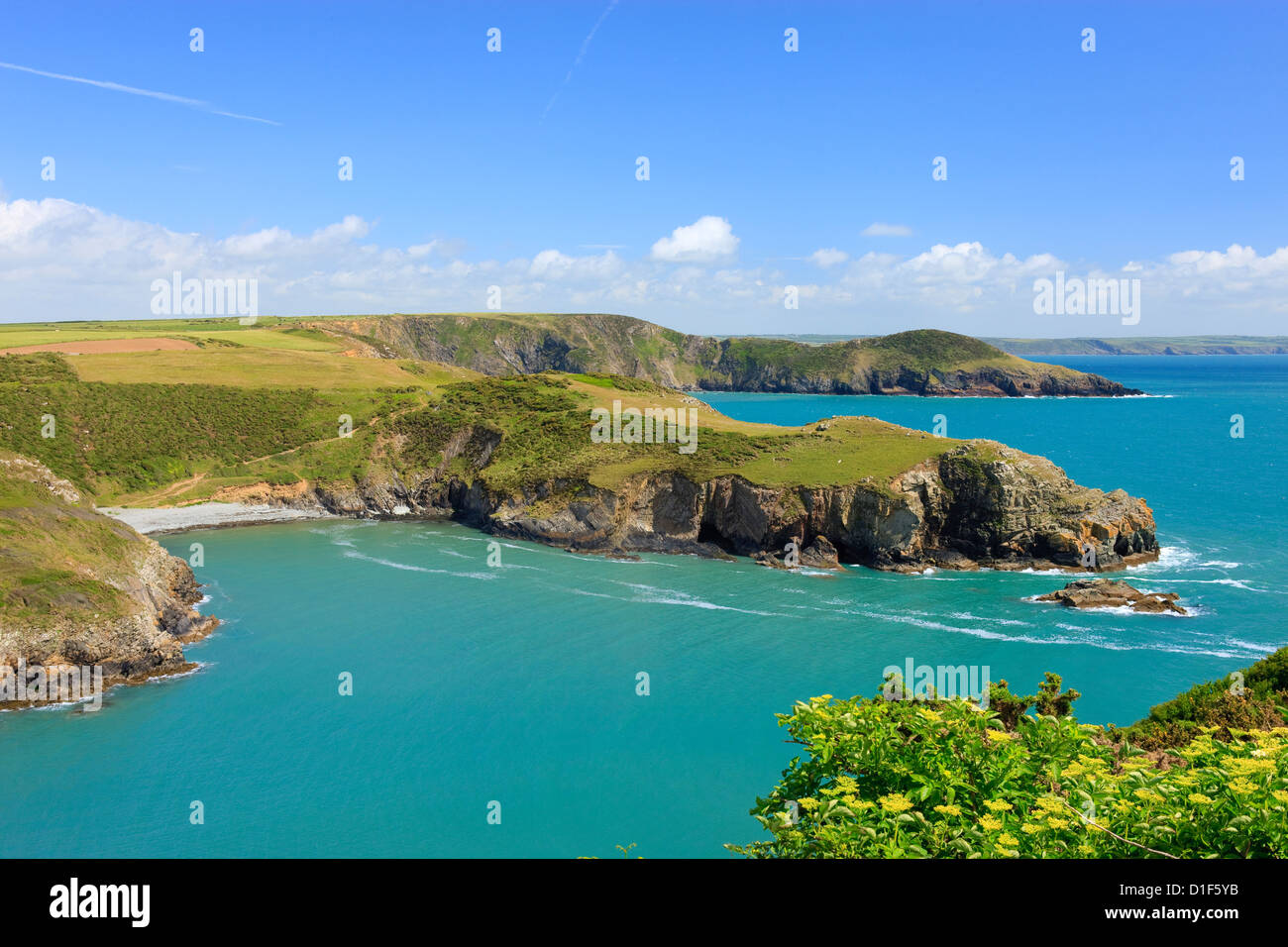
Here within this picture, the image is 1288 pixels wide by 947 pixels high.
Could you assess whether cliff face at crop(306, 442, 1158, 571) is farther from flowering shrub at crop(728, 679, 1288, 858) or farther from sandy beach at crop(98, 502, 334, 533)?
flowering shrub at crop(728, 679, 1288, 858)

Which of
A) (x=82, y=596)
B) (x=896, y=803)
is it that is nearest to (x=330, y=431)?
(x=82, y=596)

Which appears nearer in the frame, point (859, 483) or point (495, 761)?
point (495, 761)

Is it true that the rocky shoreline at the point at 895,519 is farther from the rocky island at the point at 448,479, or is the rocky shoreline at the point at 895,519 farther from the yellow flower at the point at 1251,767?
the yellow flower at the point at 1251,767

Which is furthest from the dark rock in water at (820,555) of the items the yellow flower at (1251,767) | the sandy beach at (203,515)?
the yellow flower at (1251,767)
